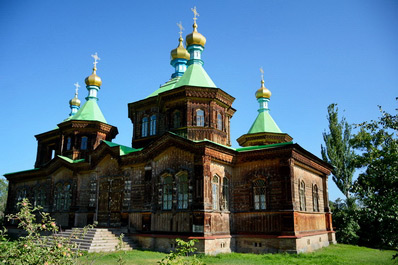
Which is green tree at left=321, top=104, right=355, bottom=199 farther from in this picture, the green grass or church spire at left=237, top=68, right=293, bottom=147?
the green grass

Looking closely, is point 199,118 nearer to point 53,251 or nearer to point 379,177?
point 379,177

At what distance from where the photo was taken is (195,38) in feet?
65.6

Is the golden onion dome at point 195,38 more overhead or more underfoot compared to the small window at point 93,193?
more overhead

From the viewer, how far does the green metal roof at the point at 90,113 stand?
23688mm

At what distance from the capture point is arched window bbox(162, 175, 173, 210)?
1560 cm

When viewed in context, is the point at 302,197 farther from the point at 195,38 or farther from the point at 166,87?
the point at 195,38

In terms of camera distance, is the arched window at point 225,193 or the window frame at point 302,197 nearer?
the arched window at point 225,193

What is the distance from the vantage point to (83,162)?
20500 mm

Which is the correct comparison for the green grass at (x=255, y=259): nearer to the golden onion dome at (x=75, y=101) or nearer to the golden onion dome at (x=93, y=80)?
the golden onion dome at (x=93, y=80)

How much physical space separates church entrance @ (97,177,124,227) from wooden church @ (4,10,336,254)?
0.06 m

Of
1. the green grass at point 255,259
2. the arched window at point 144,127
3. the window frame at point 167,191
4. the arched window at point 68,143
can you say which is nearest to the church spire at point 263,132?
the arched window at point 144,127

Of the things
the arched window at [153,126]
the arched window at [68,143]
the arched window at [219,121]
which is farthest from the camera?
the arched window at [68,143]

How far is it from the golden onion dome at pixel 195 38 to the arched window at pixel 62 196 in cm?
1253

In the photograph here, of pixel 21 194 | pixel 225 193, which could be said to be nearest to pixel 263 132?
pixel 225 193
